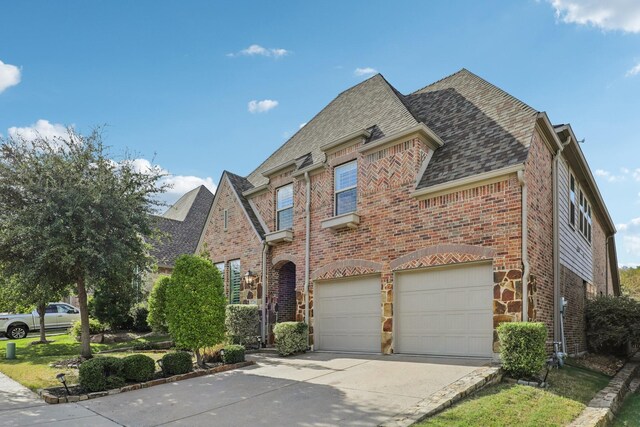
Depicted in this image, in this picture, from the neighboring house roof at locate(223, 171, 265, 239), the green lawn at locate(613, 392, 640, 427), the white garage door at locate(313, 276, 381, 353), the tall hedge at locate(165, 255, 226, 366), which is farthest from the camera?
the neighboring house roof at locate(223, 171, 265, 239)

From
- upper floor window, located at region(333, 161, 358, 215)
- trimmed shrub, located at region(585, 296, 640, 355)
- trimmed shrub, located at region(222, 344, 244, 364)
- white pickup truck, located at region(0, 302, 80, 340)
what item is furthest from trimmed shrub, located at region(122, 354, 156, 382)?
white pickup truck, located at region(0, 302, 80, 340)

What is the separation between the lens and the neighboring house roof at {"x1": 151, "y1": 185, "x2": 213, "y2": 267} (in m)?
25.8

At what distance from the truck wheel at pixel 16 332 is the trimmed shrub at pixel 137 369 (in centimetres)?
1532

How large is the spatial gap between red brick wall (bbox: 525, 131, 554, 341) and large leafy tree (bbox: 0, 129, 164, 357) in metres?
9.87

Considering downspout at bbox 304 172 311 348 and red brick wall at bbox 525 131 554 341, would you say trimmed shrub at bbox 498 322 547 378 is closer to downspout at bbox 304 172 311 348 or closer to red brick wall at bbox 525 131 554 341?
red brick wall at bbox 525 131 554 341

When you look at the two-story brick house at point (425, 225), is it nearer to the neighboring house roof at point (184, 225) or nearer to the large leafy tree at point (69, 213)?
the large leafy tree at point (69, 213)

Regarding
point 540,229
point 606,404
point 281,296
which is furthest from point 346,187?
point 606,404

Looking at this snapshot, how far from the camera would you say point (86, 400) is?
25.7ft

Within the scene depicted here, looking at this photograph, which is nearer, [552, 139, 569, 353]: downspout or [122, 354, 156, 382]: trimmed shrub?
[122, 354, 156, 382]: trimmed shrub

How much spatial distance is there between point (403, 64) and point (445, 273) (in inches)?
231

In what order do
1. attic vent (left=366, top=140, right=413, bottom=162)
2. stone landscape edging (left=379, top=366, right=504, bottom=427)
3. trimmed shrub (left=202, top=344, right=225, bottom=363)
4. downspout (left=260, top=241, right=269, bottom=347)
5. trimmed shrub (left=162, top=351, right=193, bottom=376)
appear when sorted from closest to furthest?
stone landscape edging (left=379, top=366, right=504, bottom=427)
trimmed shrub (left=162, top=351, right=193, bottom=376)
trimmed shrub (left=202, top=344, right=225, bottom=363)
attic vent (left=366, top=140, right=413, bottom=162)
downspout (left=260, top=241, right=269, bottom=347)

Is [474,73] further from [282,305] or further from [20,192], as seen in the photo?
[20,192]

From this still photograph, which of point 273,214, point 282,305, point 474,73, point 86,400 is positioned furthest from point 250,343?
point 474,73

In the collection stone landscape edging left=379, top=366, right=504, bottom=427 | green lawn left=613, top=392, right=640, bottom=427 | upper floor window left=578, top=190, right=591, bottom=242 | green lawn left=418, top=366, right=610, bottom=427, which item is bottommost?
green lawn left=613, top=392, right=640, bottom=427
